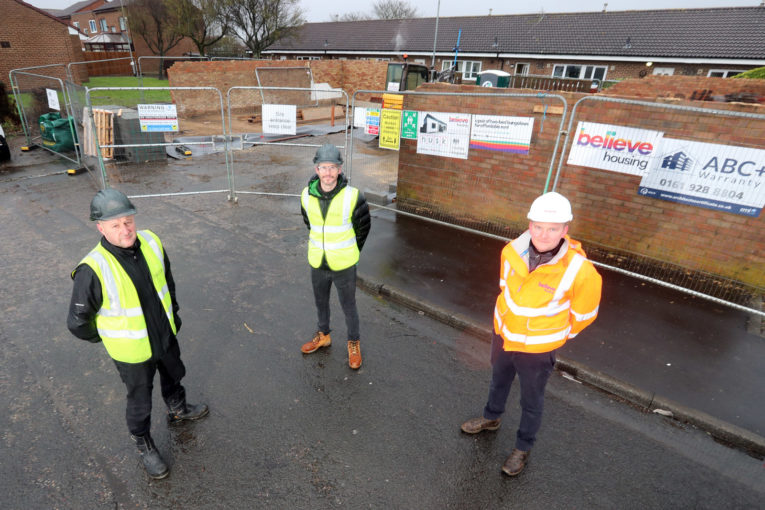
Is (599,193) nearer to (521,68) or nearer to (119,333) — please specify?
(119,333)

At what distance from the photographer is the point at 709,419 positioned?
134 inches

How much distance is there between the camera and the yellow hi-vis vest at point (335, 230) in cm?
345

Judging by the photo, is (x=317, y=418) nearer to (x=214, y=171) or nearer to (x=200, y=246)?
(x=200, y=246)

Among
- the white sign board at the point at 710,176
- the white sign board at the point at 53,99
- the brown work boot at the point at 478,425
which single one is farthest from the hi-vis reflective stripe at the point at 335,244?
the white sign board at the point at 53,99

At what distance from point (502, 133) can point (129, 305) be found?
559 cm

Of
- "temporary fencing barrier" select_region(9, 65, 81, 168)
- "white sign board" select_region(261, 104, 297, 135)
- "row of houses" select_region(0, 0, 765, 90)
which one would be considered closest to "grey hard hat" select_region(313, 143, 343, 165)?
"white sign board" select_region(261, 104, 297, 135)

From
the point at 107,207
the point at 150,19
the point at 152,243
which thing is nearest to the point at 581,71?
the point at 152,243

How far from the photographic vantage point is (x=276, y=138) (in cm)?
1472

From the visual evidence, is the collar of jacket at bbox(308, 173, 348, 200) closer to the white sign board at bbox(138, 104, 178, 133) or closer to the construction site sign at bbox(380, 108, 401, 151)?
the construction site sign at bbox(380, 108, 401, 151)

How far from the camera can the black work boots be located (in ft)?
9.05

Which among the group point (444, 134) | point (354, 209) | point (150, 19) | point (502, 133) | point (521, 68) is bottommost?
point (354, 209)

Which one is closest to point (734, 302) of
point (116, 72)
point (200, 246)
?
point (200, 246)

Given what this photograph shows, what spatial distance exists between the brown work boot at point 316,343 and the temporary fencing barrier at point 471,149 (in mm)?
3757

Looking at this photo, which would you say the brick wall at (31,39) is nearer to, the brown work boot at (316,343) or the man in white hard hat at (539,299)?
the brown work boot at (316,343)
